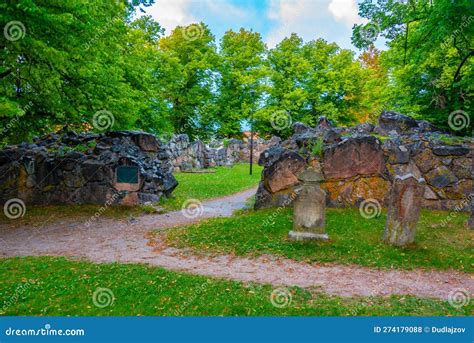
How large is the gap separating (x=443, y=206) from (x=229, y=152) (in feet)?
99.2

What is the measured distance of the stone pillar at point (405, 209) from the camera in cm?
861

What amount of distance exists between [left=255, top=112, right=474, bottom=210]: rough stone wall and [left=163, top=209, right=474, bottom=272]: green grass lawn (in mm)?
701

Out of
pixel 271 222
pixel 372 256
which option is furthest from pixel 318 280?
pixel 271 222

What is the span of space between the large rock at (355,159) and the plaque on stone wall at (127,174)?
7.85 metres

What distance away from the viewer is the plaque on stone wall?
14797 mm

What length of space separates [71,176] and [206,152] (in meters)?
21.8

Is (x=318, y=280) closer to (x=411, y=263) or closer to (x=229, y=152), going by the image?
(x=411, y=263)

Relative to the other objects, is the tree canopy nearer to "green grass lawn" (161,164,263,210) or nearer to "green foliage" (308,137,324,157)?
"green grass lawn" (161,164,263,210)

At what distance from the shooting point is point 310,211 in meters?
9.23

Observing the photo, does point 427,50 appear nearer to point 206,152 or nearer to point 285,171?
point 285,171

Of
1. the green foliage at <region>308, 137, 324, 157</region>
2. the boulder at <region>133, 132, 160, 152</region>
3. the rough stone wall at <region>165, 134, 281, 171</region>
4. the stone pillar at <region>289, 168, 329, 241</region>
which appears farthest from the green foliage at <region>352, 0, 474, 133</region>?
the boulder at <region>133, 132, 160, 152</region>

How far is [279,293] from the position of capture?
6164 mm

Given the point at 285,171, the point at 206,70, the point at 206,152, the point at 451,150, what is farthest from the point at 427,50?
the point at 206,70

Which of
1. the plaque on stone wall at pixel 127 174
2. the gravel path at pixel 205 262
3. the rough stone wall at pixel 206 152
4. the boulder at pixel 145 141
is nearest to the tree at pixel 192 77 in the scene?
the rough stone wall at pixel 206 152
